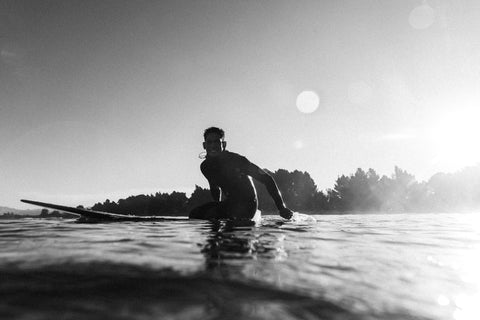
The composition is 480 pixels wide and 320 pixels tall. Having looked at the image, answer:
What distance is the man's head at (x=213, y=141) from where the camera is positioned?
29.2 feet

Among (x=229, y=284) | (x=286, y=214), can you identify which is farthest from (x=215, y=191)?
(x=229, y=284)

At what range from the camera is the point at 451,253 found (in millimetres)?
3766

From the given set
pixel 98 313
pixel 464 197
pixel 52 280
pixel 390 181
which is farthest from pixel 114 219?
pixel 464 197

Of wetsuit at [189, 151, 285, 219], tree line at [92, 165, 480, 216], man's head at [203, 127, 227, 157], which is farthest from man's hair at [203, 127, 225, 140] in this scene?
tree line at [92, 165, 480, 216]

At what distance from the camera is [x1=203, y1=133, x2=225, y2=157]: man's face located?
8.88m

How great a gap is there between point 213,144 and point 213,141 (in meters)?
0.09

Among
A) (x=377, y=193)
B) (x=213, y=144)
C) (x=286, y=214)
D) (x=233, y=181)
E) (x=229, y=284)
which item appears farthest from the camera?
(x=377, y=193)

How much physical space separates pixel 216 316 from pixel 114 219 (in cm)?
744

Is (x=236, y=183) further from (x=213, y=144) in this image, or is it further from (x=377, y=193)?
(x=377, y=193)

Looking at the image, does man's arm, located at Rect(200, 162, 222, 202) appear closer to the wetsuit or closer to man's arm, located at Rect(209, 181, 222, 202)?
man's arm, located at Rect(209, 181, 222, 202)

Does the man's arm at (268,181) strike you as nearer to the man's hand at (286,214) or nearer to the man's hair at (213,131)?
the man's hand at (286,214)

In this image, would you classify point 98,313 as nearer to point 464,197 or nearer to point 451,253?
point 451,253

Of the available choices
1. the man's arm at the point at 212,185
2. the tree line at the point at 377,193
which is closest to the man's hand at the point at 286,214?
the man's arm at the point at 212,185

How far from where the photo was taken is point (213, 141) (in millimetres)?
8930
